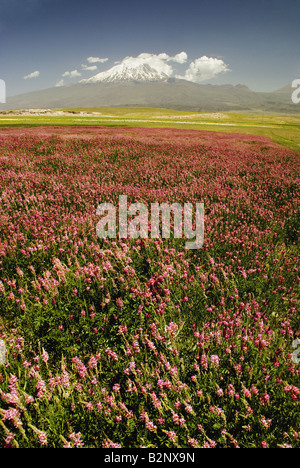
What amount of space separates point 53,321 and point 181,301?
5.53 feet

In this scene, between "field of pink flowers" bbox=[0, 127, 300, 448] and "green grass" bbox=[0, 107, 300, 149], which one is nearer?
"field of pink flowers" bbox=[0, 127, 300, 448]

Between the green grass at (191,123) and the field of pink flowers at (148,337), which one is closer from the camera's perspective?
the field of pink flowers at (148,337)

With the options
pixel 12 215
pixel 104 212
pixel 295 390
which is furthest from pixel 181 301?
pixel 12 215

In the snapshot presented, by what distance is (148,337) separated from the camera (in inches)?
113

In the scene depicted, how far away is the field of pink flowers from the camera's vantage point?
79.6 inches

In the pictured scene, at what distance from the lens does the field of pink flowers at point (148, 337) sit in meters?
2.02

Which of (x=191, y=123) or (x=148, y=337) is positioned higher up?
(x=191, y=123)

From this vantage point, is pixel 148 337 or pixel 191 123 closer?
pixel 148 337

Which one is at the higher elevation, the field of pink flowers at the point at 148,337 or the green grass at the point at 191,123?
the green grass at the point at 191,123

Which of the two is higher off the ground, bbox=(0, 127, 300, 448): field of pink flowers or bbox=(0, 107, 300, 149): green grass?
bbox=(0, 107, 300, 149): green grass
